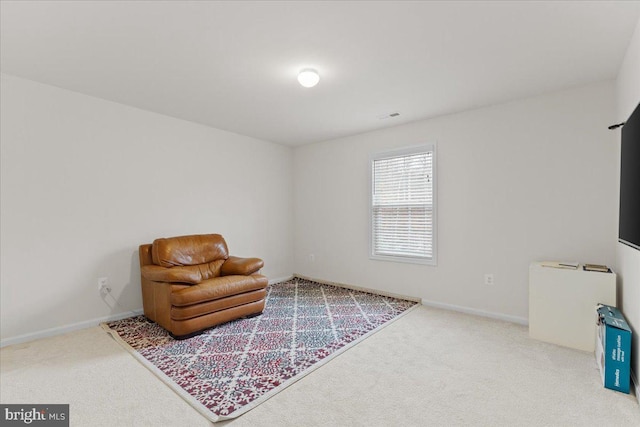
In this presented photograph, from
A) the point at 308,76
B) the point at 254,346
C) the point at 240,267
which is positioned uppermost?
the point at 308,76

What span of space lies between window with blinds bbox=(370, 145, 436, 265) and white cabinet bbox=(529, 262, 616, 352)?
1.25 metres

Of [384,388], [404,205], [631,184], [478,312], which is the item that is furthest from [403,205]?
[384,388]

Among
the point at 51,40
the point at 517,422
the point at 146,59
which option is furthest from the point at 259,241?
the point at 517,422

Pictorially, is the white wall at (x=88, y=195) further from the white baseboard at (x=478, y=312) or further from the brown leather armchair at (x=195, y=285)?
the white baseboard at (x=478, y=312)

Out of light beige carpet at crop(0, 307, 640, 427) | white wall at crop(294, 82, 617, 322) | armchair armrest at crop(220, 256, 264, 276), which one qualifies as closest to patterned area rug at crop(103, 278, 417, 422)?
light beige carpet at crop(0, 307, 640, 427)

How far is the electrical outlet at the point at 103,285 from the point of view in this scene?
10.8 feet

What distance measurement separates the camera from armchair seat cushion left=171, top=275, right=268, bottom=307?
280 centimetres

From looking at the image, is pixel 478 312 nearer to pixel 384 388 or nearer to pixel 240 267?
pixel 384 388

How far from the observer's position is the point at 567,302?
8.66 feet

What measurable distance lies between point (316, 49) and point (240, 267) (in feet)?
8.07

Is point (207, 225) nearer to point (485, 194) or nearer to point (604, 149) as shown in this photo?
point (485, 194)

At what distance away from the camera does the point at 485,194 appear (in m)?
3.47

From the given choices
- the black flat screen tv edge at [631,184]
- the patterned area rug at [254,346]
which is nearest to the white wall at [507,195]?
the patterned area rug at [254,346]

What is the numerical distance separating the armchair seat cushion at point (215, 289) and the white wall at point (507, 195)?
189 centimetres
